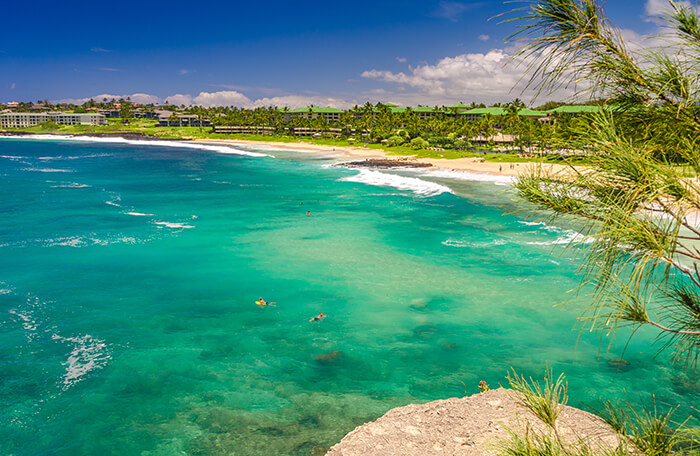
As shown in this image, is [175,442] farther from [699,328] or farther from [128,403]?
[699,328]

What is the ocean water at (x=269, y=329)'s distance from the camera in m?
→ 15.1

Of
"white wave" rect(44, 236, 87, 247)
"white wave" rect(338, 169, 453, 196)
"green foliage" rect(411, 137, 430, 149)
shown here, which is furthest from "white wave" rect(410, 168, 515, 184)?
"white wave" rect(44, 236, 87, 247)

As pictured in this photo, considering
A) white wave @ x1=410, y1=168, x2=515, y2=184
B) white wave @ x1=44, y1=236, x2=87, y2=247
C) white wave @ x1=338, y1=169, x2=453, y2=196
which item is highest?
white wave @ x1=410, y1=168, x2=515, y2=184

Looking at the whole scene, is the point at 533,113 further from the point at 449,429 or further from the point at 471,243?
the point at 449,429

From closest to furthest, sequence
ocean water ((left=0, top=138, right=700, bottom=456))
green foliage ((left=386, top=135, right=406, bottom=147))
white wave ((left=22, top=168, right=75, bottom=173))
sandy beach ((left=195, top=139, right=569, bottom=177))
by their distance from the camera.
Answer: ocean water ((left=0, top=138, right=700, bottom=456)), sandy beach ((left=195, top=139, right=569, bottom=177)), white wave ((left=22, top=168, right=75, bottom=173)), green foliage ((left=386, top=135, right=406, bottom=147))

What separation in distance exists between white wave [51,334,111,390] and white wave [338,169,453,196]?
48.1 meters

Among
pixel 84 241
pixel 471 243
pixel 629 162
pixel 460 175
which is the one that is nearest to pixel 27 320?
pixel 84 241

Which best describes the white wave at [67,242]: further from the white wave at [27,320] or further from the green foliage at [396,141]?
the green foliage at [396,141]

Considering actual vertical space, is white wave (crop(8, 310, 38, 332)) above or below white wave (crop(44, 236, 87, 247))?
below

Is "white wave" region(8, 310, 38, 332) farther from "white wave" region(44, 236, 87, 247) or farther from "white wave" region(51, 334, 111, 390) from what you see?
"white wave" region(44, 236, 87, 247)

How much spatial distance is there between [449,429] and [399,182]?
65.9 meters

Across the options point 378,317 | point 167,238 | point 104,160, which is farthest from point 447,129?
point 378,317

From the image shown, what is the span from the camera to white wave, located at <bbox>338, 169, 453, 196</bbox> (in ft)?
214

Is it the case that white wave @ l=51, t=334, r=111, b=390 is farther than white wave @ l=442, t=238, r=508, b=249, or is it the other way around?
white wave @ l=442, t=238, r=508, b=249
